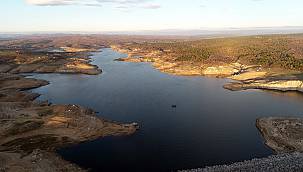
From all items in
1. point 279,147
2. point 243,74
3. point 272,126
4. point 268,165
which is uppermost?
point 243,74

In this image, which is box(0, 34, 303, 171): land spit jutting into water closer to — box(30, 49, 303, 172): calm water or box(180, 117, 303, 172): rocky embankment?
box(180, 117, 303, 172): rocky embankment

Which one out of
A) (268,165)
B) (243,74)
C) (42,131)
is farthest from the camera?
(243,74)

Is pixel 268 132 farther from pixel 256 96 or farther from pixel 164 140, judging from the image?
pixel 256 96

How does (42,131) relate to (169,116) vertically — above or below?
below

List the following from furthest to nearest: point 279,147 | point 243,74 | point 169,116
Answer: point 243,74, point 169,116, point 279,147

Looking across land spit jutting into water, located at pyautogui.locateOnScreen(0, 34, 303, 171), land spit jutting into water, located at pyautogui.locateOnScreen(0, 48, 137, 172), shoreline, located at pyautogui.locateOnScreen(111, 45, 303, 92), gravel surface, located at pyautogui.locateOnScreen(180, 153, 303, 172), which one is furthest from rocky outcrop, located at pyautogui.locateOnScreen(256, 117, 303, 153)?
shoreline, located at pyautogui.locateOnScreen(111, 45, 303, 92)

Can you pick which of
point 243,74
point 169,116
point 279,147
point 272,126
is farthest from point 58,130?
point 243,74

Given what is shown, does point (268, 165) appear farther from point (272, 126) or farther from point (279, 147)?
point (272, 126)

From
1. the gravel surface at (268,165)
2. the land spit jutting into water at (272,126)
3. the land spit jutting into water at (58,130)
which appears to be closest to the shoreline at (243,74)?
the land spit jutting into water at (272,126)
